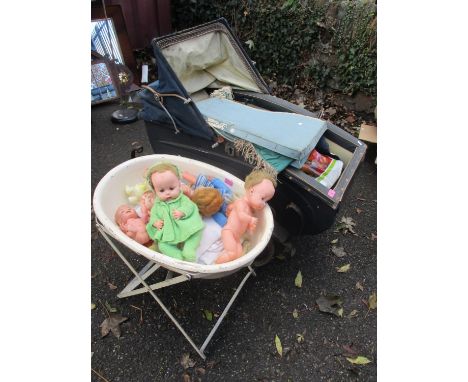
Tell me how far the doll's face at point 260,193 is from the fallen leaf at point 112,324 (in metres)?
1.29

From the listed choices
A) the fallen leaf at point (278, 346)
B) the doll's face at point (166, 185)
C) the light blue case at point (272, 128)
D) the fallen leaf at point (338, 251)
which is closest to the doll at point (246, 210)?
the light blue case at point (272, 128)

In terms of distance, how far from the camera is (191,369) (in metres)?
2.38

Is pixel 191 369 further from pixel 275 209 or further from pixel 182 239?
pixel 275 209

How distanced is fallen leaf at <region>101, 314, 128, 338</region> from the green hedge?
4.11m

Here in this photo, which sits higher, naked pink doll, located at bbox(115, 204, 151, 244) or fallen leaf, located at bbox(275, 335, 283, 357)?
naked pink doll, located at bbox(115, 204, 151, 244)

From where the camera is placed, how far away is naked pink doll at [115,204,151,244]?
92.9 inches

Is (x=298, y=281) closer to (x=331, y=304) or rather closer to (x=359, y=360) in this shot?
(x=331, y=304)

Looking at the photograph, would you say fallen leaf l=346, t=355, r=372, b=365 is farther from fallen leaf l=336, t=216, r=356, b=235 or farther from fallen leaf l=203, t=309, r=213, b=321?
fallen leaf l=336, t=216, r=356, b=235

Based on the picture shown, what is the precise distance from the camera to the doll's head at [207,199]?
2453 millimetres

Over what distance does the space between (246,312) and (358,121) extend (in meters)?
3.38

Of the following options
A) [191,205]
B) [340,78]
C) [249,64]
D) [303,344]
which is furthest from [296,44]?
[303,344]

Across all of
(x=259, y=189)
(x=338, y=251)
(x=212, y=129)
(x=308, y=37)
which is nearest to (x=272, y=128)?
(x=212, y=129)

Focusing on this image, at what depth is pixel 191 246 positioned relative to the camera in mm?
2336

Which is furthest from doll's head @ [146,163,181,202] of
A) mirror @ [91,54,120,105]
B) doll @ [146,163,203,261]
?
mirror @ [91,54,120,105]
